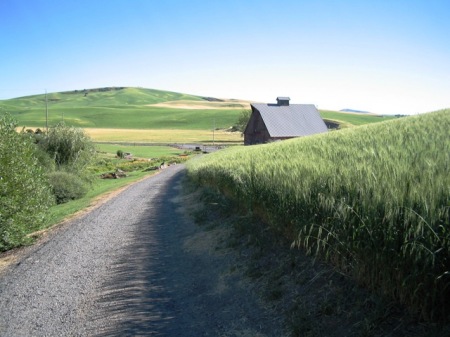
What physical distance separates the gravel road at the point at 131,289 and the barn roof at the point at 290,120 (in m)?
42.7

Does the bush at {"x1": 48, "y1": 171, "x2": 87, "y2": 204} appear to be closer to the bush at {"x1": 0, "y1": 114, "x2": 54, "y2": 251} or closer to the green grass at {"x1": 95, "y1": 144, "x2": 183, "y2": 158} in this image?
the bush at {"x1": 0, "y1": 114, "x2": 54, "y2": 251}

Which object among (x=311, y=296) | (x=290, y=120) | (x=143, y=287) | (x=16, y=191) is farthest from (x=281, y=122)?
(x=311, y=296)

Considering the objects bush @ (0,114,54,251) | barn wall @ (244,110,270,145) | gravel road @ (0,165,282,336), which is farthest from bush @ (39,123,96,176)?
barn wall @ (244,110,270,145)

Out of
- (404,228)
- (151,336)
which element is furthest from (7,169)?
(404,228)

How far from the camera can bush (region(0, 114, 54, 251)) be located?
12.7 metres

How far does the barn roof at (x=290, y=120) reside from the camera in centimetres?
5366

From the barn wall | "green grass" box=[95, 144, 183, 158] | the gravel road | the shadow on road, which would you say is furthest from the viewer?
"green grass" box=[95, 144, 183, 158]

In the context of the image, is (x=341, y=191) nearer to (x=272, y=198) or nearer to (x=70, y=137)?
(x=272, y=198)

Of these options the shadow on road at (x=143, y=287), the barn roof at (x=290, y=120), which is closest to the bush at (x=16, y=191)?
the shadow on road at (x=143, y=287)

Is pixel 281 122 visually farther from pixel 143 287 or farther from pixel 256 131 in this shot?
pixel 143 287

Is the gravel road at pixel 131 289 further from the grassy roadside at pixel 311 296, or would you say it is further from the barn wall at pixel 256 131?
the barn wall at pixel 256 131

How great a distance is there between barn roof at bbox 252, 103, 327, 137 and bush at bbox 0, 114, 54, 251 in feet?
134

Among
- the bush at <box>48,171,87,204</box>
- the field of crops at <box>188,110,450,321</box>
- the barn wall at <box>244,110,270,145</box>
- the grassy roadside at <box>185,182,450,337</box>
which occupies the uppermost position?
the barn wall at <box>244,110,270,145</box>

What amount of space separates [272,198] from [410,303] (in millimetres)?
3633
